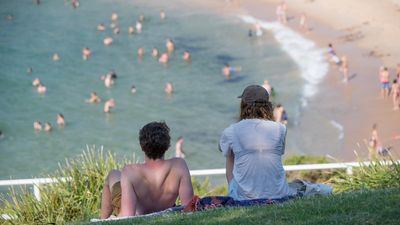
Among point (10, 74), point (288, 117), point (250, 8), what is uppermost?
point (250, 8)

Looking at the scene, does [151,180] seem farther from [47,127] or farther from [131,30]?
[131,30]

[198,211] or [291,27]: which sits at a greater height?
[291,27]

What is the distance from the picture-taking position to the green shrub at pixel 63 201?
822 cm

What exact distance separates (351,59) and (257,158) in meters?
28.6

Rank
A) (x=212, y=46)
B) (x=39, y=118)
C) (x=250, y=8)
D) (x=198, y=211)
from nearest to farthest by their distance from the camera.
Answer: (x=198, y=211) → (x=39, y=118) → (x=212, y=46) → (x=250, y=8)

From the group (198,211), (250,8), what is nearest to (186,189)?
(198,211)

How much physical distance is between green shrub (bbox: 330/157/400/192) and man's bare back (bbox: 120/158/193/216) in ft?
8.67

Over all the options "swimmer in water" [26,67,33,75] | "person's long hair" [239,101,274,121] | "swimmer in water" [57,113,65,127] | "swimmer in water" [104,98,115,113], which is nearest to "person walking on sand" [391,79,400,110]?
"swimmer in water" [104,98,115,113]

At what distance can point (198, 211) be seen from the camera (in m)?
6.22

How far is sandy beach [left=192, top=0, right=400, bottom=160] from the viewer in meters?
26.6

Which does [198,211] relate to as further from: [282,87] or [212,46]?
[212,46]

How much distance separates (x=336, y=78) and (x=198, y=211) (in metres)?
27.3

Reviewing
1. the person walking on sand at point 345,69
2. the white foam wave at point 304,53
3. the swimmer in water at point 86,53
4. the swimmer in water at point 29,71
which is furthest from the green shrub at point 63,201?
the swimmer in water at point 86,53

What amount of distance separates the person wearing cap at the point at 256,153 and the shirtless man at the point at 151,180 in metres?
0.42
